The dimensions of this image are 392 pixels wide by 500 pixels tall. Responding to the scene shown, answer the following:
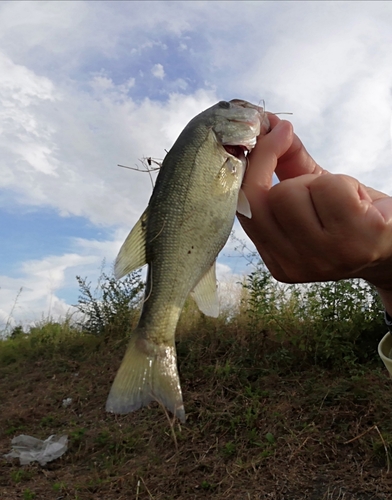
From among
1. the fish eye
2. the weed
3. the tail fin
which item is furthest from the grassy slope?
the fish eye

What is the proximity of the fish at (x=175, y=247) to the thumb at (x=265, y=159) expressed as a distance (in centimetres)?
3

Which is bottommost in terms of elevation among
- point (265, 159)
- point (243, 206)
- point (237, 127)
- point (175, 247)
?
point (175, 247)

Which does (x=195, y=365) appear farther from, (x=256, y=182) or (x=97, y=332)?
(x=256, y=182)

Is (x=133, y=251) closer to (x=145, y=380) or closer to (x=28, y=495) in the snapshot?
(x=145, y=380)

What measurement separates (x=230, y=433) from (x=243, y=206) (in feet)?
11.4

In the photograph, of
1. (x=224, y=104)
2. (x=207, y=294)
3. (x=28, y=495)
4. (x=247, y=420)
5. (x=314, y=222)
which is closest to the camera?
(x=314, y=222)

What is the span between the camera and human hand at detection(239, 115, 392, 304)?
155 cm

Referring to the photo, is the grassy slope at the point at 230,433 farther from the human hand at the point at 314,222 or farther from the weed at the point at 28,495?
the human hand at the point at 314,222

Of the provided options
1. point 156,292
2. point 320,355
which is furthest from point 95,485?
point 156,292

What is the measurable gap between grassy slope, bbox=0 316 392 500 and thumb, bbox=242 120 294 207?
2891mm

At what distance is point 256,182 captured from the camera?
5.83ft

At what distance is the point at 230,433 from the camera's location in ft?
15.1

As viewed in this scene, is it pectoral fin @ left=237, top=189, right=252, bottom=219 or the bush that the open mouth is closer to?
pectoral fin @ left=237, top=189, right=252, bottom=219

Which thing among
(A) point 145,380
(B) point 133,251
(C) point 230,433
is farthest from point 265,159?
(C) point 230,433
